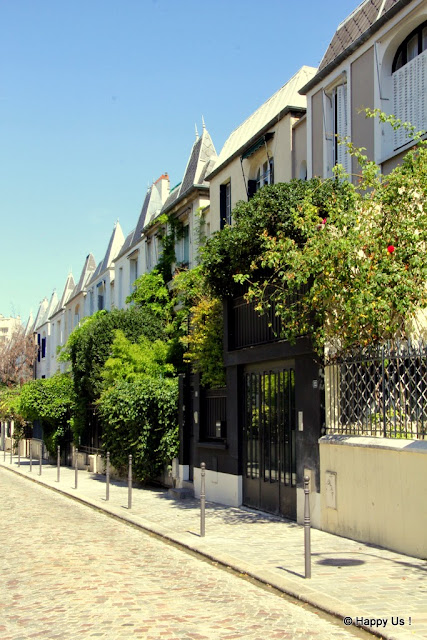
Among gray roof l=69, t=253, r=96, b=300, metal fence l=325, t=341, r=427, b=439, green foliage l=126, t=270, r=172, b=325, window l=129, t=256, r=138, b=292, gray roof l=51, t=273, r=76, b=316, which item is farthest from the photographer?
gray roof l=51, t=273, r=76, b=316

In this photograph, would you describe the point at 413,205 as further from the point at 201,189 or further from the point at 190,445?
Result: the point at 201,189

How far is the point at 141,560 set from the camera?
9680 millimetres

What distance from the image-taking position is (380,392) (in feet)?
34.3

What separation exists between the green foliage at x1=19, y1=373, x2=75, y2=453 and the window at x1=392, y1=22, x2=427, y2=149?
21.1m

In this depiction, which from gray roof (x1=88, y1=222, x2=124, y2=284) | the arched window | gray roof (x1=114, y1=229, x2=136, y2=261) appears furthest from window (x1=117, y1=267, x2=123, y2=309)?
the arched window

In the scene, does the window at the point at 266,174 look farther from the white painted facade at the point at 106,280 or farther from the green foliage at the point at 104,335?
the white painted facade at the point at 106,280

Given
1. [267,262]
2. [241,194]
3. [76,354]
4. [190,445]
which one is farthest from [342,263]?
[76,354]

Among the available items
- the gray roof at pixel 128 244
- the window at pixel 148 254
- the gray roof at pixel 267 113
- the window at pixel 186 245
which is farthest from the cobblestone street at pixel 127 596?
the gray roof at pixel 128 244

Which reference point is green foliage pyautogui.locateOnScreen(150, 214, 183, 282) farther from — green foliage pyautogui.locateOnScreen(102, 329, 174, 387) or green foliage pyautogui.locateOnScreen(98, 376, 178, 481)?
green foliage pyautogui.locateOnScreen(98, 376, 178, 481)

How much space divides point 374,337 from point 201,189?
15.7m

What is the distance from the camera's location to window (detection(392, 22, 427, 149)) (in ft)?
43.8

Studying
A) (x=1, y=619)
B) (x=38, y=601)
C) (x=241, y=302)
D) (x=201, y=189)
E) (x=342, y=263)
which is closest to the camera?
(x=1, y=619)

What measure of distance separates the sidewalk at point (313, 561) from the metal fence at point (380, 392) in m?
1.68

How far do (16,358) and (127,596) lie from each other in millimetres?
54514
